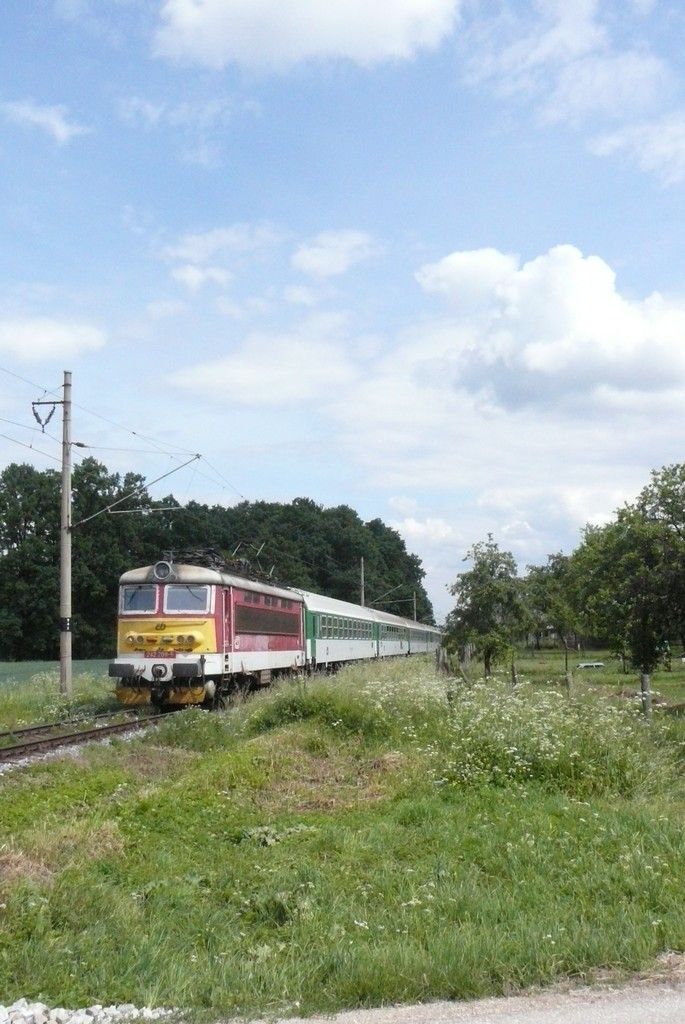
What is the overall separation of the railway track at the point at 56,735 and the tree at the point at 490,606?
1358cm

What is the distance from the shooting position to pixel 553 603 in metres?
52.3

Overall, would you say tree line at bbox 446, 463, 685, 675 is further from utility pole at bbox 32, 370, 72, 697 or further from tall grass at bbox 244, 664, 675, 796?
utility pole at bbox 32, 370, 72, 697

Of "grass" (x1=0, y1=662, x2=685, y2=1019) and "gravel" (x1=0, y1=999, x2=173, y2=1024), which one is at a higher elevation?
"grass" (x1=0, y1=662, x2=685, y2=1019)

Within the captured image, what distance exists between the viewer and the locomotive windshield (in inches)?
842

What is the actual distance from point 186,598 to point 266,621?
493 cm

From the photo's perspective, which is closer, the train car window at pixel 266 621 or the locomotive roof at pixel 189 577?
the locomotive roof at pixel 189 577

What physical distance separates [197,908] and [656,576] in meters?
18.8

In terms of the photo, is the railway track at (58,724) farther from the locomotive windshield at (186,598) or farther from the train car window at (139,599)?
the locomotive windshield at (186,598)

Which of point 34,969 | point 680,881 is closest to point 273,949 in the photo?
point 34,969

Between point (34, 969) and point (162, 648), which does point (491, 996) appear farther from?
point (162, 648)

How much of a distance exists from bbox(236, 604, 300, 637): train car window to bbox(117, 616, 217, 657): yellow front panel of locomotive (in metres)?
1.74

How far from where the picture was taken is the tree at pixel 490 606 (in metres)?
31.5

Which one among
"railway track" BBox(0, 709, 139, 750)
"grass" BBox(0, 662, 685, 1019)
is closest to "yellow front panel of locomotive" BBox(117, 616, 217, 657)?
"railway track" BBox(0, 709, 139, 750)

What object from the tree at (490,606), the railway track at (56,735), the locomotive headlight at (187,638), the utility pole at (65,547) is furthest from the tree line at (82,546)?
the railway track at (56,735)
